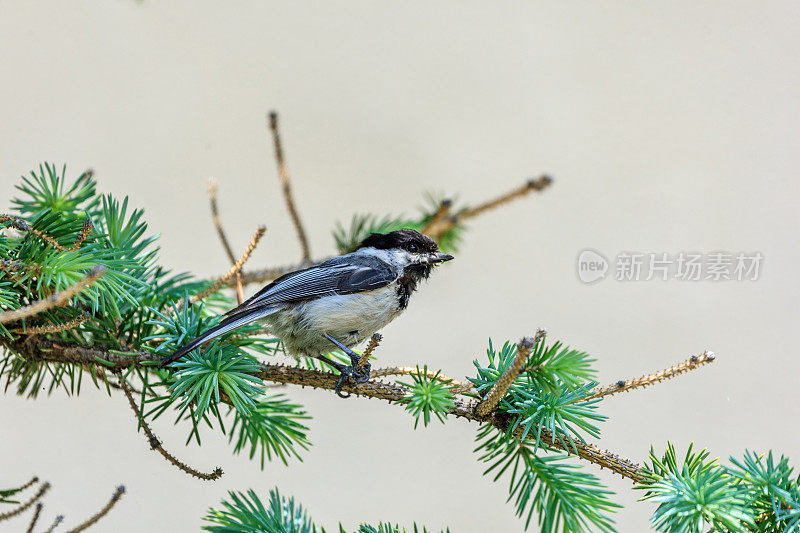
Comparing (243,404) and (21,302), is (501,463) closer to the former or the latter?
(243,404)

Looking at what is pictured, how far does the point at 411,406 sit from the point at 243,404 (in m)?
0.22

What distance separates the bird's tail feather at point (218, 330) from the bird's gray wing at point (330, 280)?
0.10 metres

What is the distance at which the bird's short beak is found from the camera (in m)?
1.33

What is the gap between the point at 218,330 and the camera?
932 millimetres

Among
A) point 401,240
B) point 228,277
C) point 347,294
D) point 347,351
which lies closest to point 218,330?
point 228,277

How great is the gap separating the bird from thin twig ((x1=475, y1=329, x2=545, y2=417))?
1.28 feet

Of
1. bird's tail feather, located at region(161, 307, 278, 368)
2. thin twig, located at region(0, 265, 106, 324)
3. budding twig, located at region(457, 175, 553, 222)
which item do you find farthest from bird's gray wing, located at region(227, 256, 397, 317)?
thin twig, located at region(0, 265, 106, 324)

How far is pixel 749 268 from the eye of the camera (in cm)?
186

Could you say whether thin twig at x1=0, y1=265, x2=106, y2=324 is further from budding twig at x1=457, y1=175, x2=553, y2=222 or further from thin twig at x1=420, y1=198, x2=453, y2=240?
thin twig at x1=420, y1=198, x2=453, y2=240

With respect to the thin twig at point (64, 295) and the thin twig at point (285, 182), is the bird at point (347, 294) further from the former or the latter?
the thin twig at point (64, 295)

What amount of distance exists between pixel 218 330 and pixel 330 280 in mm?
431

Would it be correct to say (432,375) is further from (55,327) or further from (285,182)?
(285,182)

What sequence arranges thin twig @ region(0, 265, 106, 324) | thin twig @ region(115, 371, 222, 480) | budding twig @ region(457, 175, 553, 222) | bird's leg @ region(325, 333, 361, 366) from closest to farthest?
thin twig @ region(0, 265, 106, 324)
thin twig @ region(115, 371, 222, 480)
budding twig @ region(457, 175, 553, 222)
bird's leg @ region(325, 333, 361, 366)

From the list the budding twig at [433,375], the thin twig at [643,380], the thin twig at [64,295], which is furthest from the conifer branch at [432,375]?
the thin twig at [64,295]
